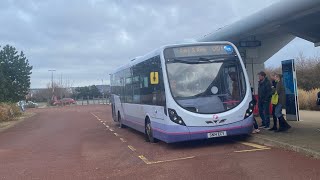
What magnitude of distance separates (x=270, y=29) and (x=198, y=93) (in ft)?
15.8

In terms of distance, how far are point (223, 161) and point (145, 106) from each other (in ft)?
16.4

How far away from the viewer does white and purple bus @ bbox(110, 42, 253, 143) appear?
448 inches

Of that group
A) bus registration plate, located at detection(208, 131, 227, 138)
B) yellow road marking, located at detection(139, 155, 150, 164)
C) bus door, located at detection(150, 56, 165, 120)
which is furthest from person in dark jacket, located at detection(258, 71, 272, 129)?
yellow road marking, located at detection(139, 155, 150, 164)

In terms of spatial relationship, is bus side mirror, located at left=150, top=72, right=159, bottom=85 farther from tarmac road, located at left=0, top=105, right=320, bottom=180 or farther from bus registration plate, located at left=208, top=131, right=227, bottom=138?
bus registration plate, located at left=208, top=131, right=227, bottom=138

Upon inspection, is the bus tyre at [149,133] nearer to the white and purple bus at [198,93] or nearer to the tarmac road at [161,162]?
the tarmac road at [161,162]

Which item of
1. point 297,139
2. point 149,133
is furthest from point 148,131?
point 297,139

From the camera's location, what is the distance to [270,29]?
591 inches

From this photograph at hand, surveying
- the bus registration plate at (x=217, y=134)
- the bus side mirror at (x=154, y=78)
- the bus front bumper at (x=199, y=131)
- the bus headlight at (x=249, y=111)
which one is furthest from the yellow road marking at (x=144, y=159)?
the bus headlight at (x=249, y=111)

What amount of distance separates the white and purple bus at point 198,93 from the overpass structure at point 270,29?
5.31 ft

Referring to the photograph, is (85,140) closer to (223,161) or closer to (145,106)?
(145,106)

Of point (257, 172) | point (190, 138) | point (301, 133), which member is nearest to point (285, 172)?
point (257, 172)

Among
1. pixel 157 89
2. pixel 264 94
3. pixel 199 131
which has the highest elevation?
pixel 157 89

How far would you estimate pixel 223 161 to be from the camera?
953 centimetres

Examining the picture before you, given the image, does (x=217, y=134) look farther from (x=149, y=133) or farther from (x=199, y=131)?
(x=149, y=133)
